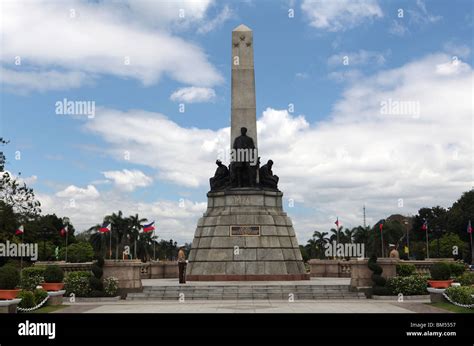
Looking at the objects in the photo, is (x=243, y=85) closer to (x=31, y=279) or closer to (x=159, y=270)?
(x=159, y=270)

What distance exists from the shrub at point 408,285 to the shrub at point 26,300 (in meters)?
13.9

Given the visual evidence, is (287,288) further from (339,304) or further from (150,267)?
(150,267)

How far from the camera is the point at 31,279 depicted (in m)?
23.8

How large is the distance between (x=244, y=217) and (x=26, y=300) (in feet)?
43.9

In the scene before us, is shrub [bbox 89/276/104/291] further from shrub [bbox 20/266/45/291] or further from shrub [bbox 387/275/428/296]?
shrub [bbox 387/275/428/296]

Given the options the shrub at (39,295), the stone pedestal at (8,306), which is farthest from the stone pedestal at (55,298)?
the stone pedestal at (8,306)

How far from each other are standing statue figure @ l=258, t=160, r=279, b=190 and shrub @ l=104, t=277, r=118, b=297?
35.8 ft

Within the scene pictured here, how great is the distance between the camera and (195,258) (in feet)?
98.8

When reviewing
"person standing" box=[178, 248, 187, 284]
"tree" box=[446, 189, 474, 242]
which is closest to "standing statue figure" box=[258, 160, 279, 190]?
"person standing" box=[178, 248, 187, 284]

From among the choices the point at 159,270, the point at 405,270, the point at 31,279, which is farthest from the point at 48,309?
the point at 159,270

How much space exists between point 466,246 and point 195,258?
6018 centimetres

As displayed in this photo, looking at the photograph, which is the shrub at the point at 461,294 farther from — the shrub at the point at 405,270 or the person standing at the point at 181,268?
the person standing at the point at 181,268

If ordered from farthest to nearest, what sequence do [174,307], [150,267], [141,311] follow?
[150,267] → [174,307] → [141,311]
